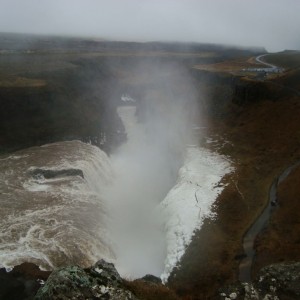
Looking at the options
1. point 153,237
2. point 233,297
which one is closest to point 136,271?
point 153,237

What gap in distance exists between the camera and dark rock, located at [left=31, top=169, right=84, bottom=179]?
44.5 metres

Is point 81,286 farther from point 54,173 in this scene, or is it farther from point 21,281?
point 54,173

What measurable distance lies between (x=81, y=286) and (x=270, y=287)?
1006cm

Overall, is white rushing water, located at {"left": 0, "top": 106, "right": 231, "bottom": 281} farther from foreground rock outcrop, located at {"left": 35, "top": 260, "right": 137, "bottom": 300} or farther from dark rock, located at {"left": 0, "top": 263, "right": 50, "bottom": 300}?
foreground rock outcrop, located at {"left": 35, "top": 260, "right": 137, "bottom": 300}

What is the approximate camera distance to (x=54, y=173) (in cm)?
4484

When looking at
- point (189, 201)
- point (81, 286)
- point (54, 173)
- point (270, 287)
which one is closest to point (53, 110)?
point (54, 173)

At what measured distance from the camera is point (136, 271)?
31.3 m

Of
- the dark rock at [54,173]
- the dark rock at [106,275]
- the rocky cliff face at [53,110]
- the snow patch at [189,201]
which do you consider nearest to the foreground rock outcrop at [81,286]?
the dark rock at [106,275]

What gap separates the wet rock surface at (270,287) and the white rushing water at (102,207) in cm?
1013

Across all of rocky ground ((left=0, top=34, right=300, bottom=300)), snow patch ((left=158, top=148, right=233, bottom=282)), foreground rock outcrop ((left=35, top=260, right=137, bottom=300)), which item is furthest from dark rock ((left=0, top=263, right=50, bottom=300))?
snow patch ((left=158, top=148, right=233, bottom=282))

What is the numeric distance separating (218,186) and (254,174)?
5.78 metres

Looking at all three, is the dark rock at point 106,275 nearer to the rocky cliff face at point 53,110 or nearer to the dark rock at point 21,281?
the dark rock at point 21,281

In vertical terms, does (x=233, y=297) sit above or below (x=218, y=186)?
above

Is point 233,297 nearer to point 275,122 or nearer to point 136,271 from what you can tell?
point 136,271
